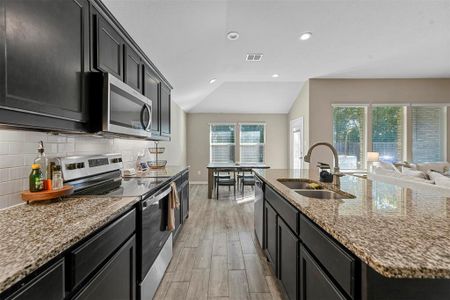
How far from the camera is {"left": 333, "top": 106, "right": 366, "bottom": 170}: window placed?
5.20m

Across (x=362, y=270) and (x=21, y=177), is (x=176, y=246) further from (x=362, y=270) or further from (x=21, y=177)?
(x=362, y=270)

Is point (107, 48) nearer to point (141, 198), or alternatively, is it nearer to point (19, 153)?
point (19, 153)

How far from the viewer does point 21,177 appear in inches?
49.4

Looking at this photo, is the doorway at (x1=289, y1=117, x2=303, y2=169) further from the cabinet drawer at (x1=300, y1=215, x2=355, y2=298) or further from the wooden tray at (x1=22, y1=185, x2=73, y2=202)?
the wooden tray at (x1=22, y1=185, x2=73, y2=202)

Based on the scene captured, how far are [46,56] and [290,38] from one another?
3.16 metres

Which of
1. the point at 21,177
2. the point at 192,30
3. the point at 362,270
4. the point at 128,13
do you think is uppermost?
the point at 192,30

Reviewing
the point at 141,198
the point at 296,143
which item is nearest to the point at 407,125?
the point at 296,143

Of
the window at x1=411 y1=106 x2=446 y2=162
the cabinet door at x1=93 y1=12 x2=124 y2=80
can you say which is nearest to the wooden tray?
the cabinet door at x1=93 y1=12 x2=124 y2=80

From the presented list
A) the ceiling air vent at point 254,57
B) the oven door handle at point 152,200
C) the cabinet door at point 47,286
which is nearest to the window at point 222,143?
the ceiling air vent at point 254,57

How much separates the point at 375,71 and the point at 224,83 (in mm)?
3415

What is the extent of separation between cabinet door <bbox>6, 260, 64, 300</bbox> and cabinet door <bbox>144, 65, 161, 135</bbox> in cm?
202

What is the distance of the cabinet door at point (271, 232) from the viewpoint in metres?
1.86

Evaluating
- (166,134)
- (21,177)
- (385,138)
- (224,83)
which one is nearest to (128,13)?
(21,177)

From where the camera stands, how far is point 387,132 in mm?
5227
